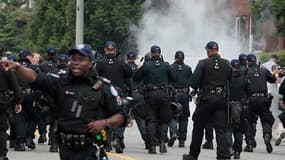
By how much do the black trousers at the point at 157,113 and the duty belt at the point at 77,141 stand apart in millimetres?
8342

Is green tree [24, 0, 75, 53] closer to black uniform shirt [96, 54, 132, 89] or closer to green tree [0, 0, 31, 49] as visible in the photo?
green tree [0, 0, 31, 49]

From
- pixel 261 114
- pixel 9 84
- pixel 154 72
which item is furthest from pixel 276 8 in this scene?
pixel 9 84

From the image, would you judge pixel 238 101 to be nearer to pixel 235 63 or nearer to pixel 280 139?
pixel 235 63

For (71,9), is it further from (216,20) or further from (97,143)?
(97,143)

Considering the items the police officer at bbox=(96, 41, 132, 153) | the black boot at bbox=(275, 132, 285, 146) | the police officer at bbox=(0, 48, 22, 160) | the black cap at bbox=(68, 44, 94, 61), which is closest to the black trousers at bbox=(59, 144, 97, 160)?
the black cap at bbox=(68, 44, 94, 61)

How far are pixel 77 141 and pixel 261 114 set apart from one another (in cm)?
985

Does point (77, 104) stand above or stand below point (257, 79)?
above

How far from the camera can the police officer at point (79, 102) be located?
841 centimetres

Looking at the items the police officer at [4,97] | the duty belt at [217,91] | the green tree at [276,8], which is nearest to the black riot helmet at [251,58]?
the duty belt at [217,91]

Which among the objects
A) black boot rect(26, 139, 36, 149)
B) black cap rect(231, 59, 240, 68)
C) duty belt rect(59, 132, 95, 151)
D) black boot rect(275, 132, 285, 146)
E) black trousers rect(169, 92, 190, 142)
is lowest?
black boot rect(275, 132, 285, 146)

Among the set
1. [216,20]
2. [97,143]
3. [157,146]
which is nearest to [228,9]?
[216,20]

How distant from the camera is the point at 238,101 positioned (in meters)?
16.4

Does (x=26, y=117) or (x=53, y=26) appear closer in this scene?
(x=26, y=117)

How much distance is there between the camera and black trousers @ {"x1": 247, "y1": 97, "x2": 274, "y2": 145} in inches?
698
